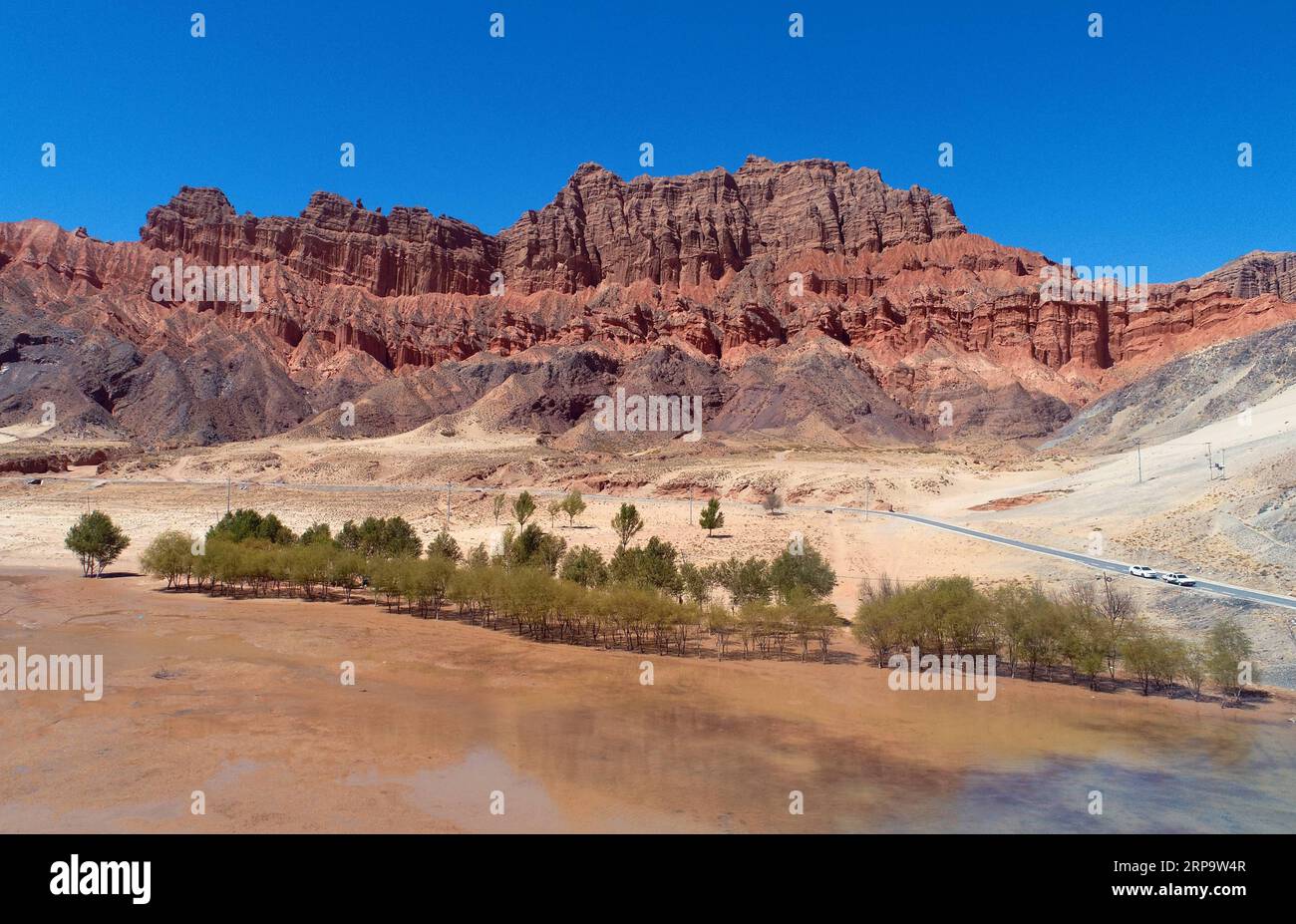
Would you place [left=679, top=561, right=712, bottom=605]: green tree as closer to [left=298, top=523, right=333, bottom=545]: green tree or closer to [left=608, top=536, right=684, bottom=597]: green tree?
[left=608, top=536, right=684, bottom=597]: green tree

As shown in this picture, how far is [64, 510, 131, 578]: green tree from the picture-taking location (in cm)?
4888

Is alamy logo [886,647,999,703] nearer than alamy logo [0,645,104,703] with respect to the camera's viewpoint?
No

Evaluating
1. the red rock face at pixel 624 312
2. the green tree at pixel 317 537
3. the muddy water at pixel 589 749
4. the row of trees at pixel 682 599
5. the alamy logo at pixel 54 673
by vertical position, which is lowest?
the muddy water at pixel 589 749

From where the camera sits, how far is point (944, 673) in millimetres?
29719

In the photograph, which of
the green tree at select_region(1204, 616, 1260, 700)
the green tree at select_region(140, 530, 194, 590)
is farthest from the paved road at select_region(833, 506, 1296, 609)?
the green tree at select_region(140, 530, 194, 590)

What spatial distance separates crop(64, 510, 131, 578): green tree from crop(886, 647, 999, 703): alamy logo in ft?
152

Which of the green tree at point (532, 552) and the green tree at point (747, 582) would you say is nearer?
the green tree at point (747, 582)

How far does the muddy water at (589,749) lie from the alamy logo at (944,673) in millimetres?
702

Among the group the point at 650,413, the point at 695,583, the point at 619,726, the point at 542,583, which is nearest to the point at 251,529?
the point at 542,583

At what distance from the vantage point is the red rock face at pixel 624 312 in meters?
134

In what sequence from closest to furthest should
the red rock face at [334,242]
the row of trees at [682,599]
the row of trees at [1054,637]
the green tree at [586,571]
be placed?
1. the row of trees at [1054,637]
2. the row of trees at [682,599]
3. the green tree at [586,571]
4. the red rock face at [334,242]

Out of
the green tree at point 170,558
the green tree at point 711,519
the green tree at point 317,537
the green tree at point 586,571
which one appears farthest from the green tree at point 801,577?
the green tree at point 170,558

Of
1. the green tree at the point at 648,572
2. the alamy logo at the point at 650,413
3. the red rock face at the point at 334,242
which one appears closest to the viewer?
the green tree at the point at 648,572

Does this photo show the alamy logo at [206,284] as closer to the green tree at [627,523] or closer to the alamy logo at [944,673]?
the green tree at [627,523]
